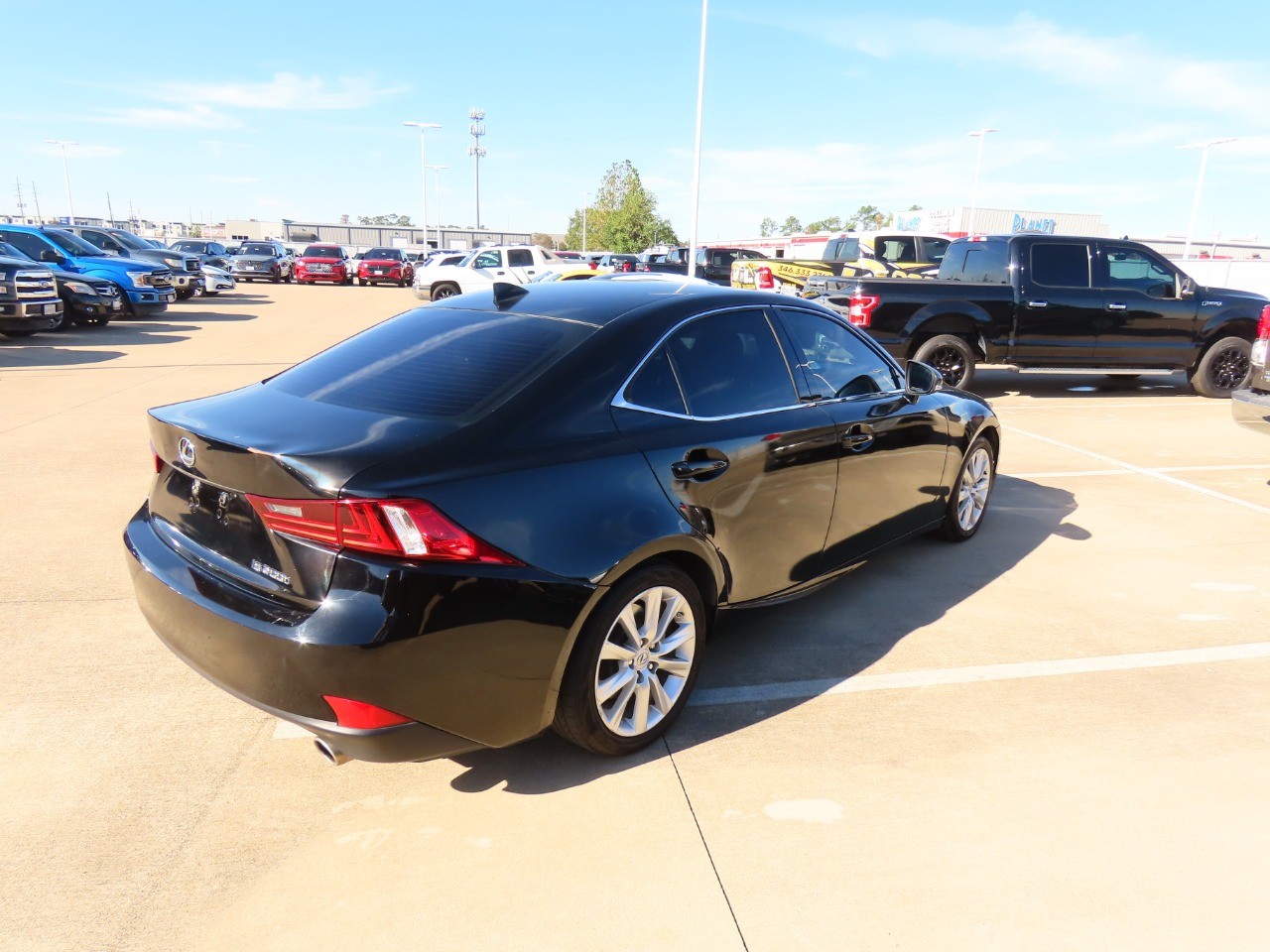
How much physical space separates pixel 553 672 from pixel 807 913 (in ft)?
3.28

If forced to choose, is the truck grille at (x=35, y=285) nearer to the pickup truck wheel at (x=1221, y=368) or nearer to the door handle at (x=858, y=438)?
the door handle at (x=858, y=438)

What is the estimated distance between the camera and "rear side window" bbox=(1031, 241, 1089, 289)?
36.2 ft

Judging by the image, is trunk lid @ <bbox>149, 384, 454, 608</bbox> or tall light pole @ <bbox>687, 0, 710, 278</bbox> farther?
tall light pole @ <bbox>687, 0, 710, 278</bbox>

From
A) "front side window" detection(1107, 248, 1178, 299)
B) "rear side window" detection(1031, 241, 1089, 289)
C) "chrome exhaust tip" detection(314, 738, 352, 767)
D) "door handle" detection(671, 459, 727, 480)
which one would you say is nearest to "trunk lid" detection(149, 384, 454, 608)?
"chrome exhaust tip" detection(314, 738, 352, 767)

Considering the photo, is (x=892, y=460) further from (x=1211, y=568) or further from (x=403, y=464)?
(x=403, y=464)

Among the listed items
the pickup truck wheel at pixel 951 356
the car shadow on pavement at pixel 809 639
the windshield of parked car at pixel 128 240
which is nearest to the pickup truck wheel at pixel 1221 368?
the pickup truck wheel at pixel 951 356

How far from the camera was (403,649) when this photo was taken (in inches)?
97.4

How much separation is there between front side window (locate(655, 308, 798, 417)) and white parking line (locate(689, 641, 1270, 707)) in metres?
1.16

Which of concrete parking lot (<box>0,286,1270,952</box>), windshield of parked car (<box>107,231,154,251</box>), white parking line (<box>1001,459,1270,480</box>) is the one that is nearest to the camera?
concrete parking lot (<box>0,286,1270,952</box>)

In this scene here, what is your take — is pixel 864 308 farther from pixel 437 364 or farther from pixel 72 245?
pixel 72 245

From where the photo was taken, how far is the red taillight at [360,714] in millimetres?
2498

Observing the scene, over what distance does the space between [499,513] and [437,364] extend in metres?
0.90

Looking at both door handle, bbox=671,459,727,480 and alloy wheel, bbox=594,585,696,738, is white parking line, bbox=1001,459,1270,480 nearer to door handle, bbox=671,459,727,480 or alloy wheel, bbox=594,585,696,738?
door handle, bbox=671,459,727,480

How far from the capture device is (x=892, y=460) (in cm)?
454
